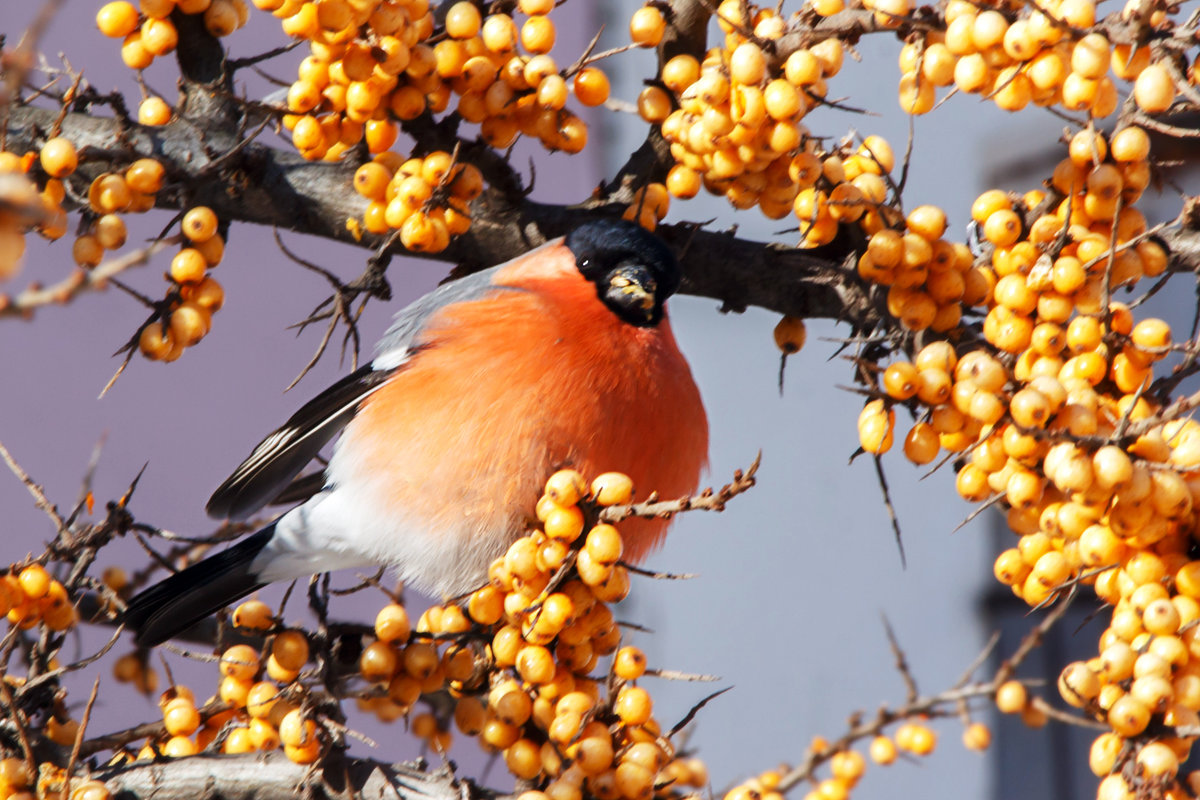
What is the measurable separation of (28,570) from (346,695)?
12.9 inches

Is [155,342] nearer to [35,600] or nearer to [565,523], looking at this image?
[35,600]

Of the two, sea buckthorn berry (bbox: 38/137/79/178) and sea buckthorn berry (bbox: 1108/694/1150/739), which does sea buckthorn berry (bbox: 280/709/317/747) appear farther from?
sea buckthorn berry (bbox: 1108/694/1150/739)

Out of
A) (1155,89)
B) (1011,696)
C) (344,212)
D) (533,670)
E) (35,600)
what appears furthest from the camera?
(1011,696)

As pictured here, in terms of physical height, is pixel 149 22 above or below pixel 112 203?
above

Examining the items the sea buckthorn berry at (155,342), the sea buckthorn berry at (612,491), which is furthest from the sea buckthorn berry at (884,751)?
the sea buckthorn berry at (155,342)

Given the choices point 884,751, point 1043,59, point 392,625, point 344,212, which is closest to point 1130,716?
point 1043,59

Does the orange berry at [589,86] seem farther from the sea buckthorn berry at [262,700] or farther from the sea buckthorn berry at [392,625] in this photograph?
the sea buckthorn berry at [262,700]

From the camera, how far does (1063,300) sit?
1.00m

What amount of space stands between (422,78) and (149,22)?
0.89 feet

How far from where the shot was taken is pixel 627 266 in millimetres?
1322

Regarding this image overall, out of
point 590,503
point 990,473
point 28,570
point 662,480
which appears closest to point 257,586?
point 28,570

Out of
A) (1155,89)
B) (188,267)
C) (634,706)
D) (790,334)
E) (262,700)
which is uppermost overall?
(188,267)

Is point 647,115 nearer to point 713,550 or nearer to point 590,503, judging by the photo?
point 590,503

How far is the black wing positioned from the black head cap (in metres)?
0.29
